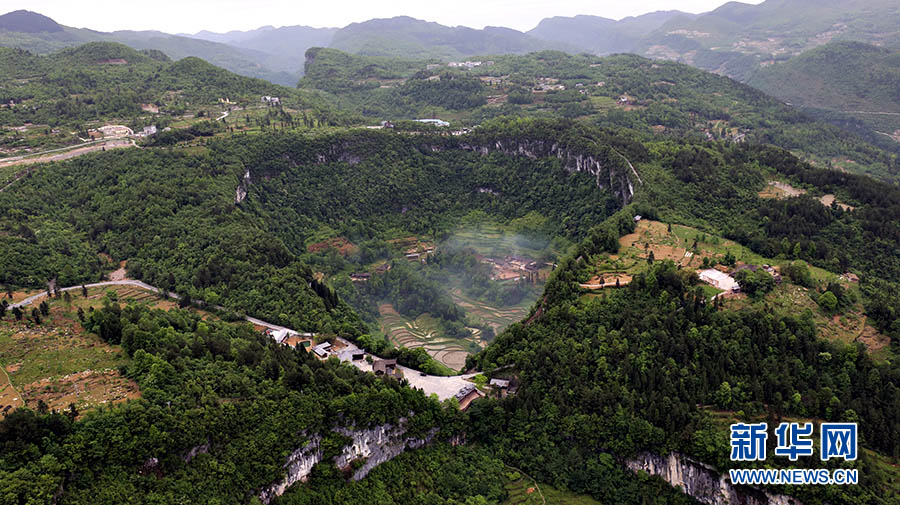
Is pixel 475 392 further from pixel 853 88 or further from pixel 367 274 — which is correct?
pixel 853 88

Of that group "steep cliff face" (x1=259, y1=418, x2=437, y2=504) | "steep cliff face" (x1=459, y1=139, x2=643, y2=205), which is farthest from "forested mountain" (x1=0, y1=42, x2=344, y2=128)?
"steep cliff face" (x1=259, y1=418, x2=437, y2=504)

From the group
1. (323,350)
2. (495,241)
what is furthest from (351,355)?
(495,241)

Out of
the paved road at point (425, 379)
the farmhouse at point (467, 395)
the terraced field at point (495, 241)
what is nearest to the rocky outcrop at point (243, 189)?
the paved road at point (425, 379)

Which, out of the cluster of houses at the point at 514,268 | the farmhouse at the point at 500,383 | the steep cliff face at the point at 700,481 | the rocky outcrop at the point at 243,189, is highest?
the rocky outcrop at the point at 243,189

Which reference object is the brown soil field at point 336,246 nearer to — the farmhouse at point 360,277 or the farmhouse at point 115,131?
the farmhouse at point 360,277

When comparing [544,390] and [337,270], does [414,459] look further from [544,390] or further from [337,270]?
[337,270]

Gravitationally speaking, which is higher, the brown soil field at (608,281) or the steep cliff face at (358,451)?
the brown soil field at (608,281)

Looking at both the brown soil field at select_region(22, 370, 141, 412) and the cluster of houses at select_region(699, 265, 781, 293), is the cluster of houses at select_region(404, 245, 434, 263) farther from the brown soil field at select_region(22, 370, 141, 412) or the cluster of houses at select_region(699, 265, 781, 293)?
the brown soil field at select_region(22, 370, 141, 412)
